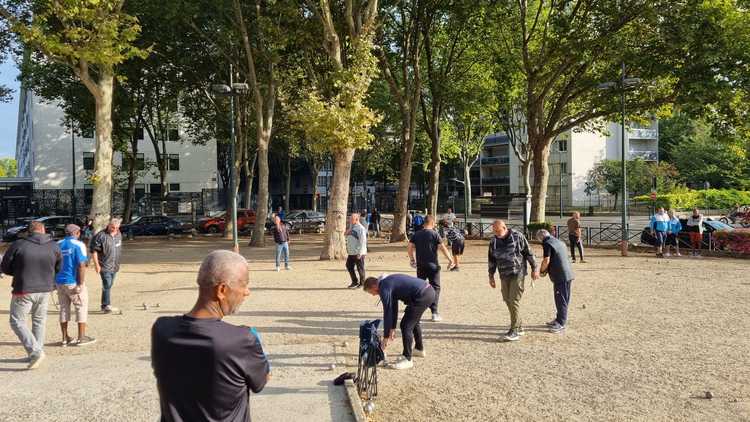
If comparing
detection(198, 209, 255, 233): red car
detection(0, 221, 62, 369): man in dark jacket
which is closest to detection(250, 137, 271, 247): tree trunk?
detection(198, 209, 255, 233): red car

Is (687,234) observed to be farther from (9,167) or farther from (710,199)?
(9,167)

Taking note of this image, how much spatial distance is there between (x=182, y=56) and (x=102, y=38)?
1093cm

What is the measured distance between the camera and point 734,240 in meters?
18.5

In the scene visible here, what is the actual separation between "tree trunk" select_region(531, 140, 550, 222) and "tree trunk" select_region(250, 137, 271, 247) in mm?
11053

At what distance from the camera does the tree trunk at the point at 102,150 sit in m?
17.8

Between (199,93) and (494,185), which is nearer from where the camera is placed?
(199,93)

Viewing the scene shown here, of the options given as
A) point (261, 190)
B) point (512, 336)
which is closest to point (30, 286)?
point (512, 336)

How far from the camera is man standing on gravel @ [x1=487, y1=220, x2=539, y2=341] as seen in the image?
8094mm

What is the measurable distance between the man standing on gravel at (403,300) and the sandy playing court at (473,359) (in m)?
0.35

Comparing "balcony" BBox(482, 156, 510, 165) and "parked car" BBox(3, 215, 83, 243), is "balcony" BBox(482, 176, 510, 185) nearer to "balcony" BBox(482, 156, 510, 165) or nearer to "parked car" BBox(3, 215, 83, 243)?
"balcony" BBox(482, 156, 510, 165)

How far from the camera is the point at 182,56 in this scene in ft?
86.5

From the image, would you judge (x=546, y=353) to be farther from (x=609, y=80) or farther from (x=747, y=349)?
(x=609, y=80)

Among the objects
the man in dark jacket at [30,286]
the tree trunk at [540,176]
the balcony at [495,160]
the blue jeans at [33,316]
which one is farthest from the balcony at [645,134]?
the blue jeans at [33,316]

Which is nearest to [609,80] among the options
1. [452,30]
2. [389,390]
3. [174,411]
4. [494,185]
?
[452,30]
